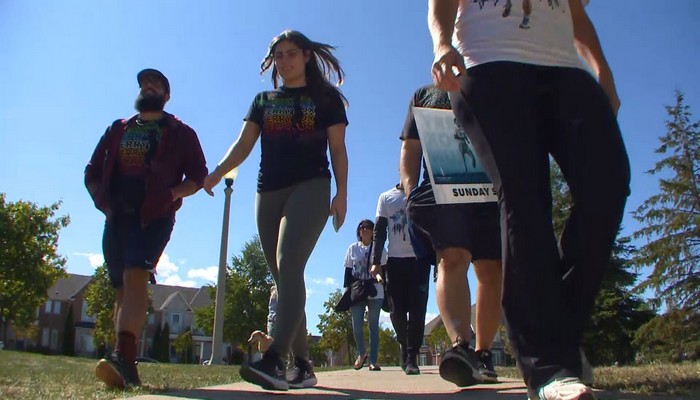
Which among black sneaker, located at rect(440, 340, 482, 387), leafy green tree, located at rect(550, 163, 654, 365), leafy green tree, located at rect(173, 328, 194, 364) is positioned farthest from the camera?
leafy green tree, located at rect(173, 328, 194, 364)

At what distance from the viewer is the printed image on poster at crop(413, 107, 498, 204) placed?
346cm

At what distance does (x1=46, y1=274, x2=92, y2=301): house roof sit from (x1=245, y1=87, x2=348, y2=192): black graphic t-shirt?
83455mm

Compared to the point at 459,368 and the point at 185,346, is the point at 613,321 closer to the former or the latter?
the point at 459,368

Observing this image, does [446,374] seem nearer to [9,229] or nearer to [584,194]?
[584,194]

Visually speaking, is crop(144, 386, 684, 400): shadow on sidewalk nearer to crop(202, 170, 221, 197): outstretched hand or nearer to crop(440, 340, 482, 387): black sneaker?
crop(440, 340, 482, 387): black sneaker

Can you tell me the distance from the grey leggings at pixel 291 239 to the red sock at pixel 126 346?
3.23 ft

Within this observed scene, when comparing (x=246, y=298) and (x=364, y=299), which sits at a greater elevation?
(x=246, y=298)

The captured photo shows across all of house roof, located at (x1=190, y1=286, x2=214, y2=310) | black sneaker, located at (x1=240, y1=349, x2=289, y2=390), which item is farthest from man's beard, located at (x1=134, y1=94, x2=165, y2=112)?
house roof, located at (x1=190, y1=286, x2=214, y2=310)

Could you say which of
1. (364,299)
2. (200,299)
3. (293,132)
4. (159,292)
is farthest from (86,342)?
(293,132)

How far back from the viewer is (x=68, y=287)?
8225 centimetres

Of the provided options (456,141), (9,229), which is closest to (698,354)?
(456,141)

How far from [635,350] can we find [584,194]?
3336 centimetres

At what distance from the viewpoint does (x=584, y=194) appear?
2.28m

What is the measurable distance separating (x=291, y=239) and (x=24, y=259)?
4097 centimetres
